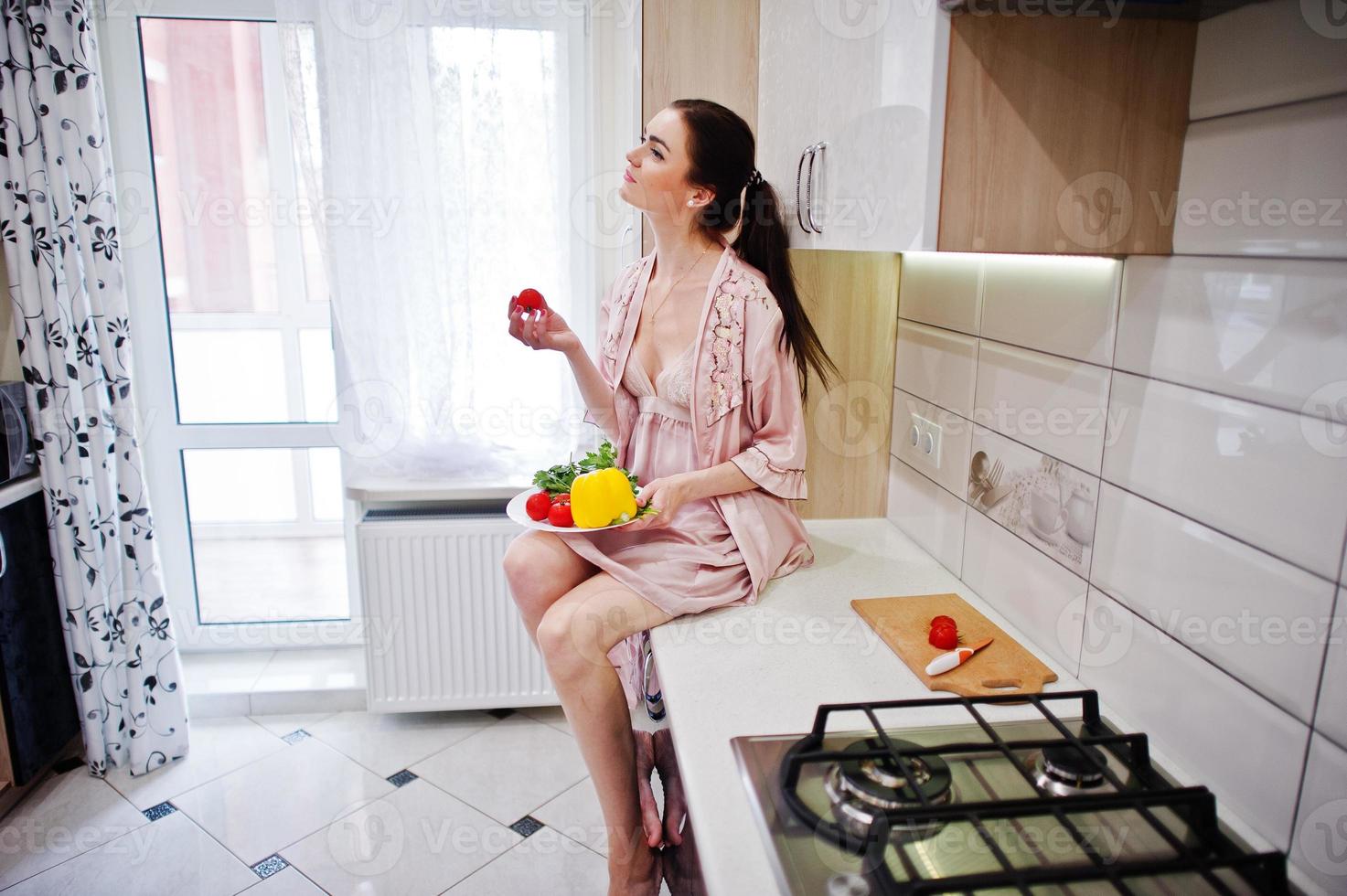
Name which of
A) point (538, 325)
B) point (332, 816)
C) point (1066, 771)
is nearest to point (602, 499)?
point (538, 325)

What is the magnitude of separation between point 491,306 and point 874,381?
1.02m

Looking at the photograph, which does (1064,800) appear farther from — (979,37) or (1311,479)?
(979,37)

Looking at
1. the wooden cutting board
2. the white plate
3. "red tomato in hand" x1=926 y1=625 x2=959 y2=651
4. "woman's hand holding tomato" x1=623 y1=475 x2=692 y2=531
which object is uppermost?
"woman's hand holding tomato" x1=623 y1=475 x2=692 y2=531

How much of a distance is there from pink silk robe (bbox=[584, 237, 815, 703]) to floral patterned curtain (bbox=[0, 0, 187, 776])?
4.87 feet

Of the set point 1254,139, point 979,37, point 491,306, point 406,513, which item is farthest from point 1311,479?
point 406,513

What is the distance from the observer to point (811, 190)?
4.63ft

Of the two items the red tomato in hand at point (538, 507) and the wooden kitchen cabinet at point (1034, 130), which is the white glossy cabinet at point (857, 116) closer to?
the wooden kitchen cabinet at point (1034, 130)

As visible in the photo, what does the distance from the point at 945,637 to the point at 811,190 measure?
2.37 feet

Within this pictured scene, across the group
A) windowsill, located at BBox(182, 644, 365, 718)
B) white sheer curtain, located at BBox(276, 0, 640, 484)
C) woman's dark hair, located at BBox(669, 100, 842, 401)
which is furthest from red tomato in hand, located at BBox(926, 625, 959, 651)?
windowsill, located at BBox(182, 644, 365, 718)

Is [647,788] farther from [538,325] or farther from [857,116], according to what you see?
[857,116]

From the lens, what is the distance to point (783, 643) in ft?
4.19

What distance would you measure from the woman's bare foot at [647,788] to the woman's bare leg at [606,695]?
0.01 metres

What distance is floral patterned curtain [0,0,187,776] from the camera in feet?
6.56

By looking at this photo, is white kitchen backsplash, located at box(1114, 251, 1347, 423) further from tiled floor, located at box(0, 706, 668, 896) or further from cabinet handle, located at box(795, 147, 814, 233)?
tiled floor, located at box(0, 706, 668, 896)
